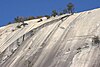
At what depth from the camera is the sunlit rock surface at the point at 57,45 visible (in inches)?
1673

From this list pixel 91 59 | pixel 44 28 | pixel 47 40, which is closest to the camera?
pixel 91 59

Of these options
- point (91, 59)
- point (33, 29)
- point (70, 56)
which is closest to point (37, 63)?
point (70, 56)

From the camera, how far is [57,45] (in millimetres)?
47031

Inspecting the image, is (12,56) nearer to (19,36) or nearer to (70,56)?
(19,36)

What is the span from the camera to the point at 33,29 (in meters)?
57.0

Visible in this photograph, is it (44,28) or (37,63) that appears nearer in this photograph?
(37,63)

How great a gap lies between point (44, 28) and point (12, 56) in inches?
255

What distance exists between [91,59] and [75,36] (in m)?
6.76

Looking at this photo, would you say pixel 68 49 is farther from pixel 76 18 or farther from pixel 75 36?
pixel 76 18

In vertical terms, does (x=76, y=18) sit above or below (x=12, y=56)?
above

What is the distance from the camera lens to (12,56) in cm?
5241

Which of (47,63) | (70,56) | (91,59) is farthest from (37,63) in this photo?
(91,59)

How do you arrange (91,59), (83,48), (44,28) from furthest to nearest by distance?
(44,28), (83,48), (91,59)

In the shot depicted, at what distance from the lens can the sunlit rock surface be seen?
42.5 metres
